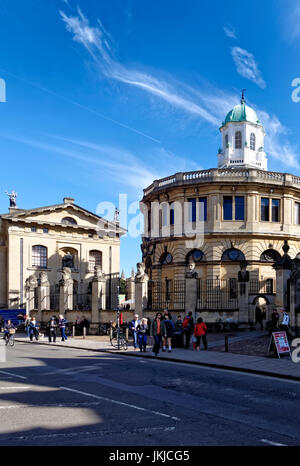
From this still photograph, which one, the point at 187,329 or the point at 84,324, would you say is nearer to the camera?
the point at 187,329

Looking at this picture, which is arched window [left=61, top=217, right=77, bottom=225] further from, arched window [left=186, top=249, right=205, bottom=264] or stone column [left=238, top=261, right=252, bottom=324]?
stone column [left=238, top=261, right=252, bottom=324]

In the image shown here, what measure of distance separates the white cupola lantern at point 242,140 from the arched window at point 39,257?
20513 millimetres

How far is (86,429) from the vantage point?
23.4 ft

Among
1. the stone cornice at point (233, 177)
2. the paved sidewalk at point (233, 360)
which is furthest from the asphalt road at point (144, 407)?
the stone cornice at point (233, 177)

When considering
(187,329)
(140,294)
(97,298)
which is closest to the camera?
(187,329)

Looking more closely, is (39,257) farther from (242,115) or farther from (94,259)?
(242,115)

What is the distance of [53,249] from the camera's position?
43.2 meters

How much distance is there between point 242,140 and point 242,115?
8.78 ft

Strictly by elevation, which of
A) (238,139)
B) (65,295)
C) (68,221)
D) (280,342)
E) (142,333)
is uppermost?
(238,139)

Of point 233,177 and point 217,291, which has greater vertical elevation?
point 233,177

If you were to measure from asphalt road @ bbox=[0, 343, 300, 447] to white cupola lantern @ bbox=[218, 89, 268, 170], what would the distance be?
3546 cm

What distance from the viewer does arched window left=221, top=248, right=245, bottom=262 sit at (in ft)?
113

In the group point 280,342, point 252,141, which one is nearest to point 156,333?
point 280,342
